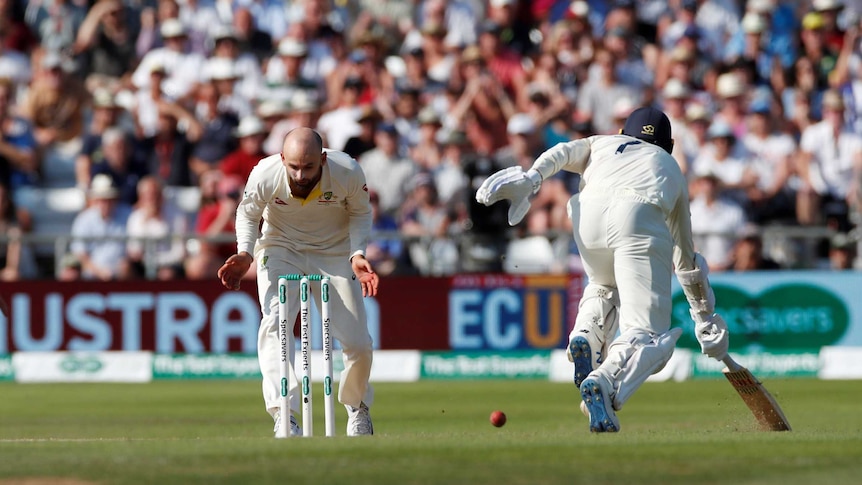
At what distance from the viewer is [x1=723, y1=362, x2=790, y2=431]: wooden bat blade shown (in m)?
9.04

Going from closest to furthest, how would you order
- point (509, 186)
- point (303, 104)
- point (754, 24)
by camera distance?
point (509, 186)
point (303, 104)
point (754, 24)

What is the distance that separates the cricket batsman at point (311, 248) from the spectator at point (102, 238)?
21.8 ft

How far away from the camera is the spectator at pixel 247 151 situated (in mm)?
15758

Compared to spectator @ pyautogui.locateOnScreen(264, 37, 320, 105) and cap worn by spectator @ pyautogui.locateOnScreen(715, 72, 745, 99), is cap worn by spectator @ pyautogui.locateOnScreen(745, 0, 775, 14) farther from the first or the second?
spectator @ pyautogui.locateOnScreen(264, 37, 320, 105)

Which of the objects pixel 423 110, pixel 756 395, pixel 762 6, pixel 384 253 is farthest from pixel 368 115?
pixel 756 395

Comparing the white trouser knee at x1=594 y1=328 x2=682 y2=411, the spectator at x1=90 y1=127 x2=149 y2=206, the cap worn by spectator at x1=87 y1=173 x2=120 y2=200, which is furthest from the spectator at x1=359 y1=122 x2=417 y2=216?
the white trouser knee at x1=594 y1=328 x2=682 y2=411

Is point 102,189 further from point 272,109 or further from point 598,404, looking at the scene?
point 598,404

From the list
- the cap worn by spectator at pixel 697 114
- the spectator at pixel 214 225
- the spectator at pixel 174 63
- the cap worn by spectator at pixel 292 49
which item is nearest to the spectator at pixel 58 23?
the spectator at pixel 174 63

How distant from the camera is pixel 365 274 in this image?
8617mm

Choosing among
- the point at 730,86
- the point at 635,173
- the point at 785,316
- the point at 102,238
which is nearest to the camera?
the point at 635,173

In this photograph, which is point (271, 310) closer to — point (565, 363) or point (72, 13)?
point (565, 363)

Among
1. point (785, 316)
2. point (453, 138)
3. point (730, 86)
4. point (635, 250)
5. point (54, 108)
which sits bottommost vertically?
point (785, 316)

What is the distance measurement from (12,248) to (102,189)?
40.5 inches

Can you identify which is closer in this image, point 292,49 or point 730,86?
point 292,49
